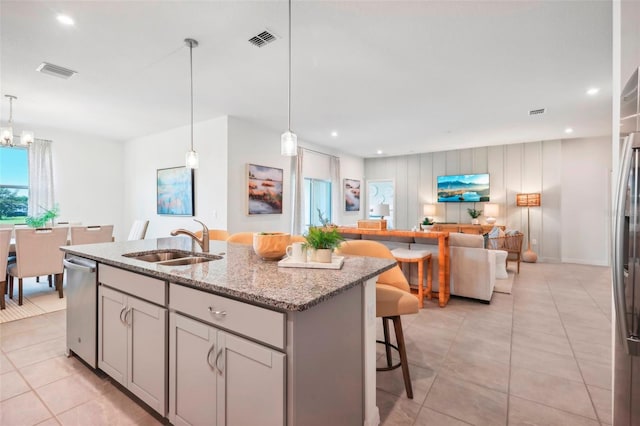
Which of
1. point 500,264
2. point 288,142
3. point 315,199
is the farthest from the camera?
point 315,199

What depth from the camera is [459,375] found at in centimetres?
220

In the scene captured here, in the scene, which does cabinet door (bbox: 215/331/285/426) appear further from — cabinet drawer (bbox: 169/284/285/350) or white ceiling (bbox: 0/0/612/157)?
white ceiling (bbox: 0/0/612/157)

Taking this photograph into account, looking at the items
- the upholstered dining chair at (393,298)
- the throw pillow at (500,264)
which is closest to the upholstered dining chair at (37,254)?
the upholstered dining chair at (393,298)

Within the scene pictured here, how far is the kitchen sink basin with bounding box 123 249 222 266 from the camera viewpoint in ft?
6.79

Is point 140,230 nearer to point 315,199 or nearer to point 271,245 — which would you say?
point 315,199

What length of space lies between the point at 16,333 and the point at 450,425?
12.4 ft

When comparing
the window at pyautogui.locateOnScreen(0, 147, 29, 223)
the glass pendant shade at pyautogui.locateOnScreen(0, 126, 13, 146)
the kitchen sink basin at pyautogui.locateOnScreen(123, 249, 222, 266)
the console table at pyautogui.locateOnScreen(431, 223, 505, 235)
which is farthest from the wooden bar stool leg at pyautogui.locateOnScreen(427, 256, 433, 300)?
the window at pyautogui.locateOnScreen(0, 147, 29, 223)

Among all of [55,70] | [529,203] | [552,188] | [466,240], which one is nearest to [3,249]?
[55,70]

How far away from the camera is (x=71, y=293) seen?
2.35m

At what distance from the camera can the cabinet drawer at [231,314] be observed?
1.13m

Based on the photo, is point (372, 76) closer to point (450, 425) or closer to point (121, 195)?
point (450, 425)

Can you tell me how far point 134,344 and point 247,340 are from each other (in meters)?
0.99

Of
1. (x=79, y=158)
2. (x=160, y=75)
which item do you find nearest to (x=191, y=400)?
(x=160, y=75)

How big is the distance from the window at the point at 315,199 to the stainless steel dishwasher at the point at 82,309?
473cm
